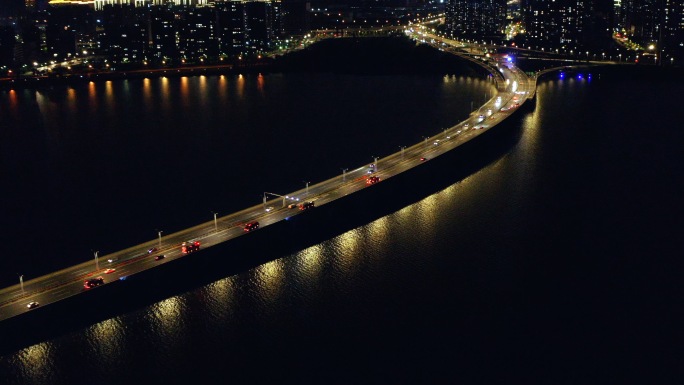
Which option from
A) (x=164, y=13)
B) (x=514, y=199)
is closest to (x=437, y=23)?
(x=164, y=13)

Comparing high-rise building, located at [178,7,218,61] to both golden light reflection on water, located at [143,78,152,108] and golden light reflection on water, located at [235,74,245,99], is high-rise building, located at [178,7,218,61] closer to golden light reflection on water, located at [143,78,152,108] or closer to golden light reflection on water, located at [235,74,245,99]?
golden light reflection on water, located at [235,74,245,99]

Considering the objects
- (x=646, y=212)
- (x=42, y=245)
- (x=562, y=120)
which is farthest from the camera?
(x=562, y=120)

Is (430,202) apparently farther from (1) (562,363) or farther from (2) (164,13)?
(2) (164,13)

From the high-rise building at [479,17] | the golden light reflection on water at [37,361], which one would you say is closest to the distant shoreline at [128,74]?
the high-rise building at [479,17]

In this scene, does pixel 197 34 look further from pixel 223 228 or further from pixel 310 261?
pixel 310 261

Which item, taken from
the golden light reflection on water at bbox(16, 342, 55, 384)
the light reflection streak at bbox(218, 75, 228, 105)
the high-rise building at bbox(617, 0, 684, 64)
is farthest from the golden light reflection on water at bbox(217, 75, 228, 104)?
the high-rise building at bbox(617, 0, 684, 64)

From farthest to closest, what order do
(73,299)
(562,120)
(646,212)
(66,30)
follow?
(66,30), (562,120), (646,212), (73,299)
